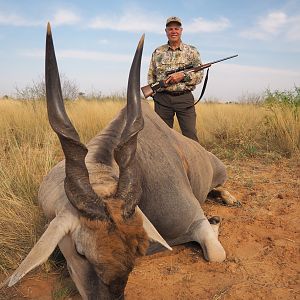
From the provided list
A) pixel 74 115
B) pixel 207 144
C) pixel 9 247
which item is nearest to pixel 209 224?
pixel 9 247

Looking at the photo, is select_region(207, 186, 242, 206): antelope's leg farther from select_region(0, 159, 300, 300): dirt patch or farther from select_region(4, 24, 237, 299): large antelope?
select_region(4, 24, 237, 299): large antelope

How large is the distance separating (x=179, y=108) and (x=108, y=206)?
15.7 ft

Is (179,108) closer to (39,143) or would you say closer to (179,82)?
(179,82)

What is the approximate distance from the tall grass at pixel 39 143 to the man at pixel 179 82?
4.80ft

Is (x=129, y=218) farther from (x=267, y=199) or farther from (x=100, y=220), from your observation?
(x=267, y=199)

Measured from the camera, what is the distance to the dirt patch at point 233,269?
3061 millimetres

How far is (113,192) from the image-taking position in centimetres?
259

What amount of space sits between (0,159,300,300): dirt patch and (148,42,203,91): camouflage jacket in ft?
9.27

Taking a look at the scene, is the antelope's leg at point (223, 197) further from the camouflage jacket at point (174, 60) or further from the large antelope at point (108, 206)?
the camouflage jacket at point (174, 60)

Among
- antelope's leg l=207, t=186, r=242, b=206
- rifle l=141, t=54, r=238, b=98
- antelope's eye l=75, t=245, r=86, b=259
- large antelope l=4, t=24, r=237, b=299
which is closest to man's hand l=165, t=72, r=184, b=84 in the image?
rifle l=141, t=54, r=238, b=98

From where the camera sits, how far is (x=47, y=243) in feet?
7.84

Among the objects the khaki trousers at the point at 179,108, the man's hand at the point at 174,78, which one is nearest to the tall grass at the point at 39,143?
the khaki trousers at the point at 179,108

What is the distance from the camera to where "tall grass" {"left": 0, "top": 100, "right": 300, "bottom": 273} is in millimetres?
3951

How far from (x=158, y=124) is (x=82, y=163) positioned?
6.83ft
